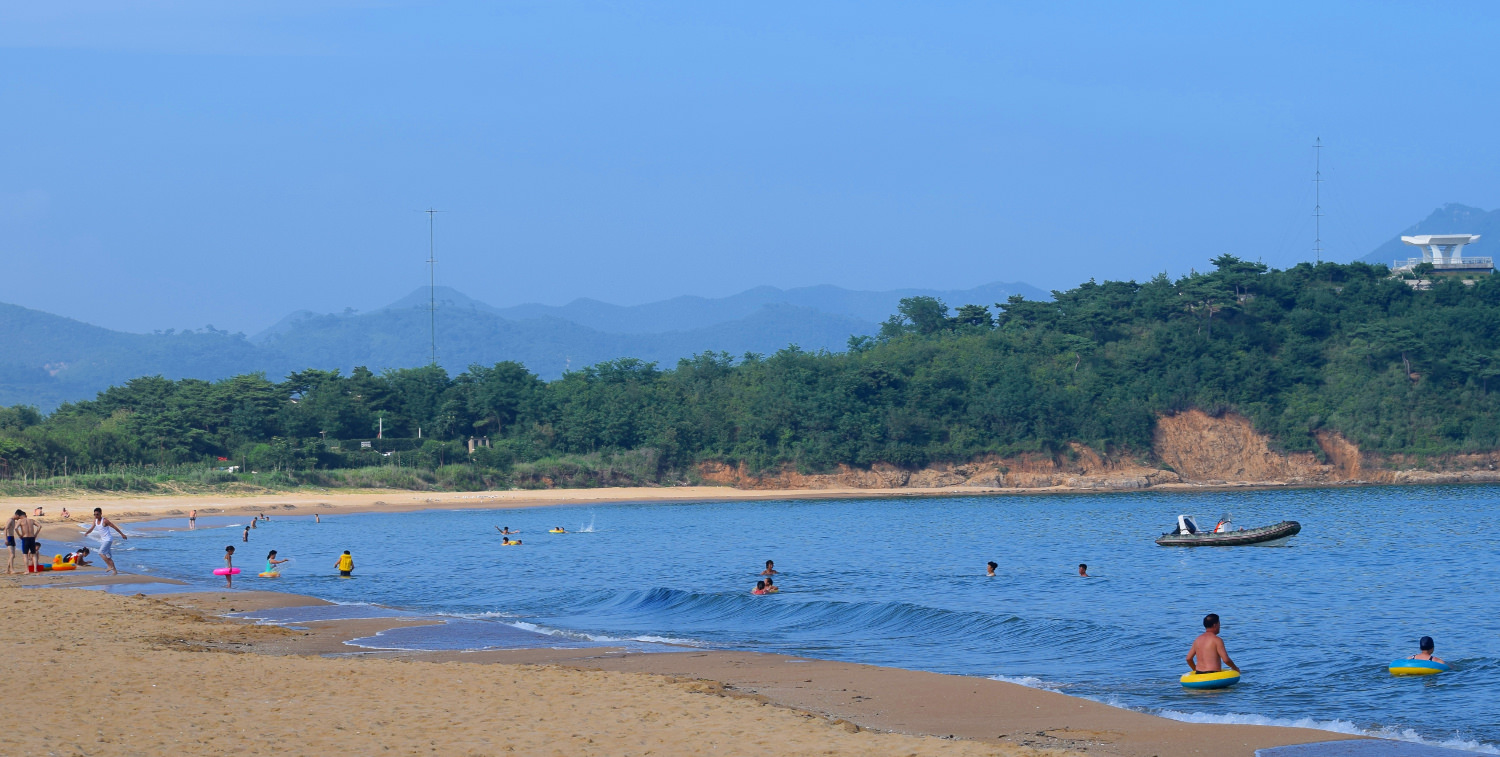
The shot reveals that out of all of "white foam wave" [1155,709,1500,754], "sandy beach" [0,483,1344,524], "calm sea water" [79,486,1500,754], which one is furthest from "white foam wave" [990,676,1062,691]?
"sandy beach" [0,483,1344,524]

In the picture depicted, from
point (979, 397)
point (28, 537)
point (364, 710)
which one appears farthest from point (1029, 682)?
point (979, 397)

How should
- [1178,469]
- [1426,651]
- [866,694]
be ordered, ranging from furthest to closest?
1. [1178,469]
2. [1426,651]
3. [866,694]

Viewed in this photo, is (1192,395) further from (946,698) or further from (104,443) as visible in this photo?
(946,698)

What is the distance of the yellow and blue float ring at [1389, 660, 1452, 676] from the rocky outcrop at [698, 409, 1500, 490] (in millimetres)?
76428

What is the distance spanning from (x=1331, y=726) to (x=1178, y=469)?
8435 cm

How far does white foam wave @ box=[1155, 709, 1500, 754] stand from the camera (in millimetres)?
12867

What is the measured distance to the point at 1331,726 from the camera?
13.8m

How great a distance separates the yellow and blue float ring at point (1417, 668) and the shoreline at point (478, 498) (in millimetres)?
49686

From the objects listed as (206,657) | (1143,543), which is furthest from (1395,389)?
(206,657)

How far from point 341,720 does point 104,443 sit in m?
69.1

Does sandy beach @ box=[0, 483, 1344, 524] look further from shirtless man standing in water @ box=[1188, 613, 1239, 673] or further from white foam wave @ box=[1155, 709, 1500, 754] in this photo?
white foam wave @ box=[1155, 709, 1500, 754]

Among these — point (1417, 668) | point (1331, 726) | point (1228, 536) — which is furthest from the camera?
point (1228, 536)

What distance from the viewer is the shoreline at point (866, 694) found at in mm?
12586

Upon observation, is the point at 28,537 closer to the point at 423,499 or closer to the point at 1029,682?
the point at 1029,682
